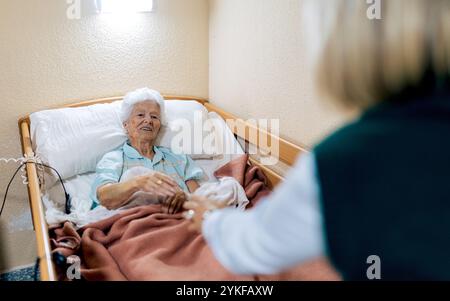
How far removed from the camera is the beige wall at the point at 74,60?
1.46 m

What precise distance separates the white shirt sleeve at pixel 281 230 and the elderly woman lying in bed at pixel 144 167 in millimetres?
547

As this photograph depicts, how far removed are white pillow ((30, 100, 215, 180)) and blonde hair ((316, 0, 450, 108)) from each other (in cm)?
103

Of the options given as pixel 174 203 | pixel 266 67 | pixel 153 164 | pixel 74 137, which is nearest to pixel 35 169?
pixel 74 137

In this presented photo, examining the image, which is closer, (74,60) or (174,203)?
(174,203)

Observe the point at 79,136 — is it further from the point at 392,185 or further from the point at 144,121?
the point at 392,185

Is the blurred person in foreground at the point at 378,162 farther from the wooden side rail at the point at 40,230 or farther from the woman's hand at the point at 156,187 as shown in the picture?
the woman's hand at the point at 156,187

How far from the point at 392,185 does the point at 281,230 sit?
0.12 metres

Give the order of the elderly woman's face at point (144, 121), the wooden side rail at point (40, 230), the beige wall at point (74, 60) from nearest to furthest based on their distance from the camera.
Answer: the wooden side rail at point (40, 230) → the elderly woman's face at point (144, 121) → the beige wall at point (74, 60)

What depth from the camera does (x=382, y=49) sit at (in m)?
0.44

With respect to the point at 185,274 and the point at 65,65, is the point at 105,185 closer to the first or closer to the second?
the point at 185,274

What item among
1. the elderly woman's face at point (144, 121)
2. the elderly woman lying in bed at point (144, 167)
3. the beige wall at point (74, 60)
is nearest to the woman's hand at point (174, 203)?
the elderly woman lying in bed at point (144, 167)

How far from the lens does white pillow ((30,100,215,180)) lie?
53.7 inches

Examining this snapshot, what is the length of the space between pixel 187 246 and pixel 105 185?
377mm
